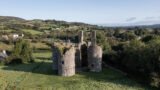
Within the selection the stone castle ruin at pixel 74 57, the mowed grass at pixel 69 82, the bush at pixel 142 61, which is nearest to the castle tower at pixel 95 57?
the stone castle ruin at pixel 74 57

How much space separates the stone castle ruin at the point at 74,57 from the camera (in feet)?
69.5

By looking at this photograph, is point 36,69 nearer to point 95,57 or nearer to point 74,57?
point 74,57

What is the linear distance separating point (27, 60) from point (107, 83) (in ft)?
84.0

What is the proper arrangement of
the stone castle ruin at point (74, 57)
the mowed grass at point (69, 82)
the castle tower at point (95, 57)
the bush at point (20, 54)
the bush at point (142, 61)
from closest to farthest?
the mowed grass at point (69, 82) < the bush at point (142, 61) < the stone castle ruin at point (74, 57) < the castle tower at point (95, 57) < the bush at point (20, 54)

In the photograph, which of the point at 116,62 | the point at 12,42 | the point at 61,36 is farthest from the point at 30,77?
→ the point at 61,36

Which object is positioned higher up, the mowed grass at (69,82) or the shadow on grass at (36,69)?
the mowed grass at (69,82)

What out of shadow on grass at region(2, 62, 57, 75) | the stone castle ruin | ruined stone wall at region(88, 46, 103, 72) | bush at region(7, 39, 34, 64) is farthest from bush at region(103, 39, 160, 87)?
bush at region(7, 39, 34, 64)

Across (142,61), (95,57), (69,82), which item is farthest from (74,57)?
(142,61)

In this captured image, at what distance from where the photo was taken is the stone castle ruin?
69.5 feet

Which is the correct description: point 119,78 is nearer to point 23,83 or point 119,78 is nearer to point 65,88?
point 65,88

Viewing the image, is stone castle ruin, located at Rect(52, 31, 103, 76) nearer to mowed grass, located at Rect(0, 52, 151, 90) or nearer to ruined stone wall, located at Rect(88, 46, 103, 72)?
ruined stone wall, located at Rect(88, 46, 103, 72)

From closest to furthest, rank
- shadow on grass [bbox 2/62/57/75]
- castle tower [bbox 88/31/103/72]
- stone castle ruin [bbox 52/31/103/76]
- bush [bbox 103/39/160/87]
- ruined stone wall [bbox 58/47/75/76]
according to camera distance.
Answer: bush [bbox 103/39/160/87]
ruined stone wall [bbox 58/47/75/76]
stone castle ruin [bbox 52/31/103/76]
castle tower [bbox 88/31/103/72]
shadow on grass [bbox 2/62/57/75]

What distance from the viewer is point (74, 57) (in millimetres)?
23203

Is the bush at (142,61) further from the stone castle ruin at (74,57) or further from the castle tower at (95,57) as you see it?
the stone castle ruin at (74,57)
